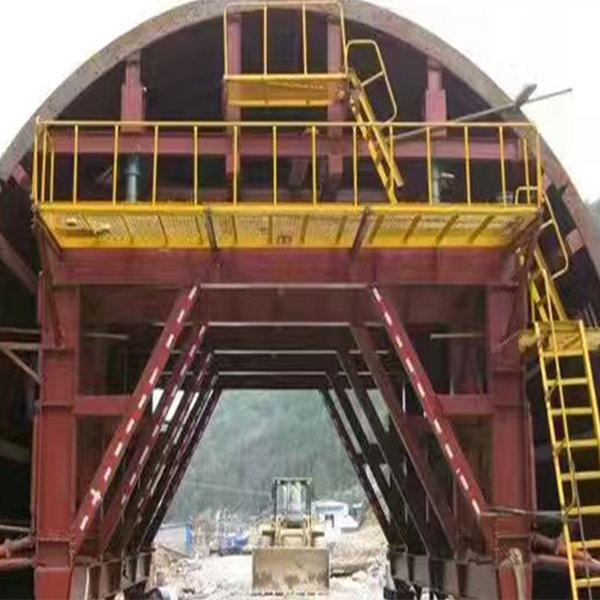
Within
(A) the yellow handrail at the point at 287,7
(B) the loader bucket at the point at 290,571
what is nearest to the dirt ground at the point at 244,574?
(B) the loader bucket at the point at 290,571

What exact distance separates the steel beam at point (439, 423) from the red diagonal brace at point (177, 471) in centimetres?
733

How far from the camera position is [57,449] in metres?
9.51

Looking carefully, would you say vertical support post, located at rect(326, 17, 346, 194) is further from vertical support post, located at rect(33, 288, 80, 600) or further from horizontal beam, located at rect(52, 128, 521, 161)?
vertical support post, located at rect(33, 288, 80, 600)

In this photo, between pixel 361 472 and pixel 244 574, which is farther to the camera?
pixel 244 574

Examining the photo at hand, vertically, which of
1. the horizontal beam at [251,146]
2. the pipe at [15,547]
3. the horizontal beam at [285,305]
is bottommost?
the pipe at [15,547]

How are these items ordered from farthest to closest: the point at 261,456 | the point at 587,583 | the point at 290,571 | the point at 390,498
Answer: the point at 261,456 < the point at 290,571 < the point at 390,498 < the point at 587,583

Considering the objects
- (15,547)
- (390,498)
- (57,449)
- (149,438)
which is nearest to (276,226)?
(57,449)

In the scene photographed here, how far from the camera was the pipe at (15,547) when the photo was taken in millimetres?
9336

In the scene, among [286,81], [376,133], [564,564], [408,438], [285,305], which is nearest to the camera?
[564,564]

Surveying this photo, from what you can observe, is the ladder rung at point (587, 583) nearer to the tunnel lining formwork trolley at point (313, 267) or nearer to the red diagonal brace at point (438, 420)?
the tunnel lining formwork trolley at point (313, 267)

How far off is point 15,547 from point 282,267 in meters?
3.27

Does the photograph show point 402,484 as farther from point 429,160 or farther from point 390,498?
point 429,160

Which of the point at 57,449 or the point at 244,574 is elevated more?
the point at 57,449

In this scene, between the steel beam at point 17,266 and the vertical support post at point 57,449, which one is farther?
the steel beam at point 17,266
